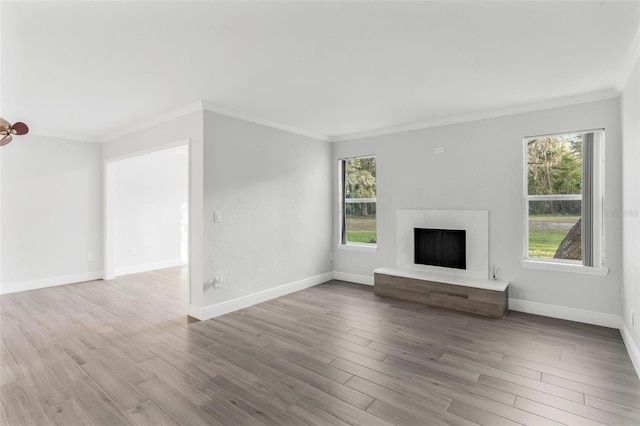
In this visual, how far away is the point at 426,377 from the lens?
2.51m

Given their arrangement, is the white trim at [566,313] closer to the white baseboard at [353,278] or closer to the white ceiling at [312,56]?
the white baseboard at [353,278]

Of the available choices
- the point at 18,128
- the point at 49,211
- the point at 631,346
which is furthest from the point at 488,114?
the point at 49,211

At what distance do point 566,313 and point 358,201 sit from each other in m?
3.28

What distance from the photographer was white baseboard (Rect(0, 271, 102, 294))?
5.00 meters

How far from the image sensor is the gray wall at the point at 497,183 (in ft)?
11.5

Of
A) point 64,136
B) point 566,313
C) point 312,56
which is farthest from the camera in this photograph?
point 64,136

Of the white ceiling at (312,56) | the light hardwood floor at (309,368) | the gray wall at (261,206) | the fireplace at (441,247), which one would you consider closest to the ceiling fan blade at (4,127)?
the white ceiling at (312,56)

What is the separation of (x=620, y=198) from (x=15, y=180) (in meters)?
8.20

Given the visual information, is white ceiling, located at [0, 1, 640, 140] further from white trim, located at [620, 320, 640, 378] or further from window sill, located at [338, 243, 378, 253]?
white trim, located at [620, 320, 640, 378]

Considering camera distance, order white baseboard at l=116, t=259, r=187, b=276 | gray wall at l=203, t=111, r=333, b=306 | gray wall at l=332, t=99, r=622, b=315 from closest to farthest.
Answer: gray wall at l=332, t=99, r=622, b=315
gray wall at l=203, t=111, r=333, b=306
white baseboard at l=116, t=259, r=187, b=276

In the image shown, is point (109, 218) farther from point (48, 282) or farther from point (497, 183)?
point (497, 183)

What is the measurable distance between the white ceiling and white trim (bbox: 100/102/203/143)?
127 millimetres

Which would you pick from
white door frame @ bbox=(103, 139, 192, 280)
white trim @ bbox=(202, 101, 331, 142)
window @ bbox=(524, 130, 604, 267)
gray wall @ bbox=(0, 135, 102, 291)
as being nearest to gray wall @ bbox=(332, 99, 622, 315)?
window @ bbox=(524, 130, 604, 267)

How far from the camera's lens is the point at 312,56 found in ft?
8.68
